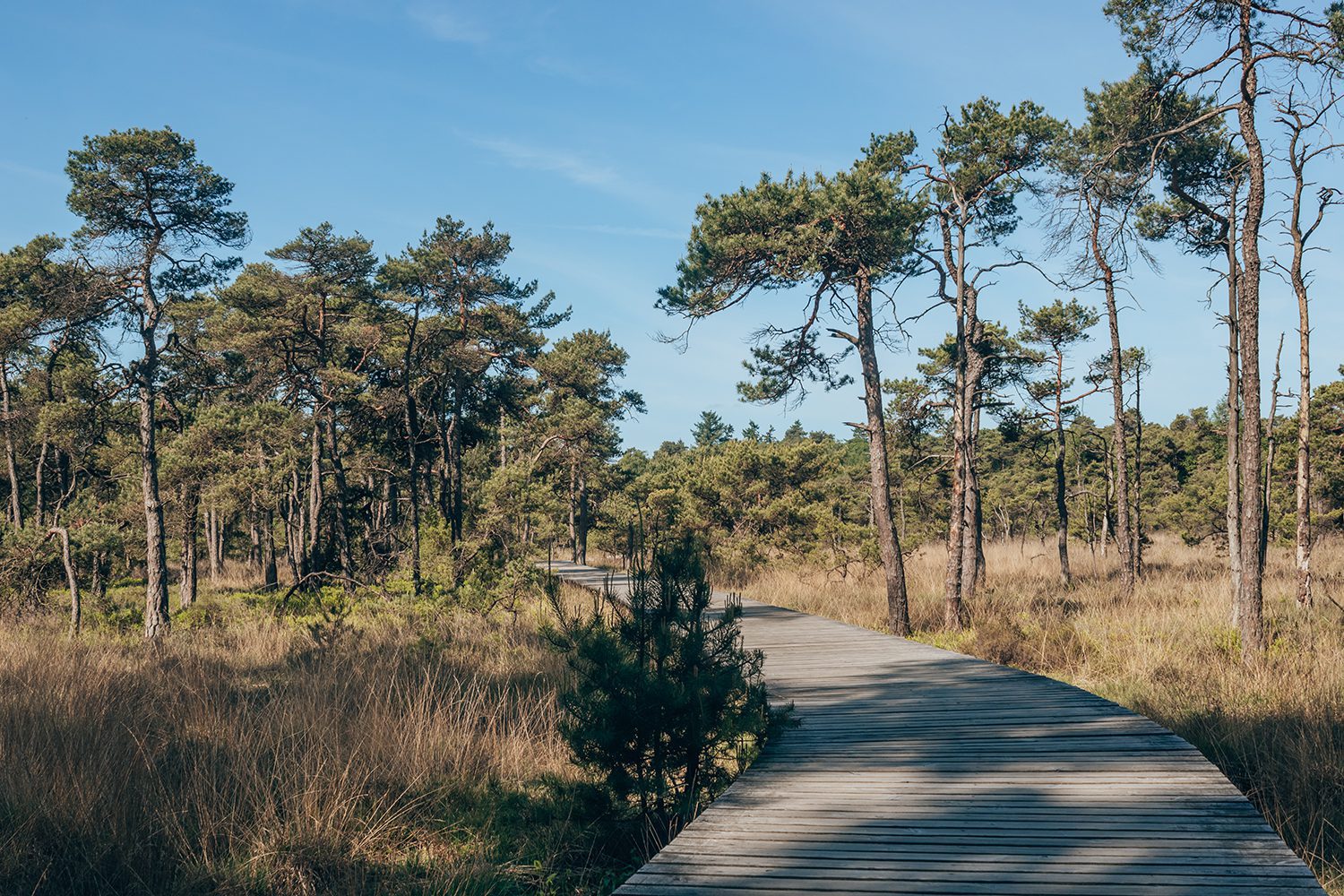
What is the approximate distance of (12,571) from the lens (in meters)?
15.2

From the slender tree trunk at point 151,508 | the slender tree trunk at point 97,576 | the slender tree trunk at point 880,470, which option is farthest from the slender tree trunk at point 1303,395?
the slender tree trunk at point 97,576

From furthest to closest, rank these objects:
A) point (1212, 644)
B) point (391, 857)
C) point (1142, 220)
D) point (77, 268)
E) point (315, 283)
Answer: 1. point (315, 283)
2. point (1142, 220)
3. point (77, 268)
4. point (1212, 644)
5. point (391, 857)

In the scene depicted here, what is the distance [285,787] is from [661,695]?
2.26 meters

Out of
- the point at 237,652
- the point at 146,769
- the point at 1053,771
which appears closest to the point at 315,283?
the point at 237,652

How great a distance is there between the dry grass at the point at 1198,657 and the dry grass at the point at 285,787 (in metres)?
4.33

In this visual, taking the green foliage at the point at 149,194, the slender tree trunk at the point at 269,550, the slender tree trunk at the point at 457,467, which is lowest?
the slender tree trunk at the point at 269,550

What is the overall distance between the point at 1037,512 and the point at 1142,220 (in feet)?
95.7

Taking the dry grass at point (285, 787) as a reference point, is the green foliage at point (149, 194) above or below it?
above

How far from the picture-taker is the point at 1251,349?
347 inches

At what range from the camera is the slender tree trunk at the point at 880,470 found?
1356cm

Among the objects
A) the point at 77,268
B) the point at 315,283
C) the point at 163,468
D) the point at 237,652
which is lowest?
the point at 237,652

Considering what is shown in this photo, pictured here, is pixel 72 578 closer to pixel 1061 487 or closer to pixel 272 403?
pixel 272 403

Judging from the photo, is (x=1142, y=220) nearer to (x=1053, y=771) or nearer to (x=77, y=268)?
(x=1053, y=771)

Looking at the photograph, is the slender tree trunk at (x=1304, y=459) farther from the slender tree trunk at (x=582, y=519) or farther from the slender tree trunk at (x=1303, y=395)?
the slender tree trunk at (x=582, y=519)
